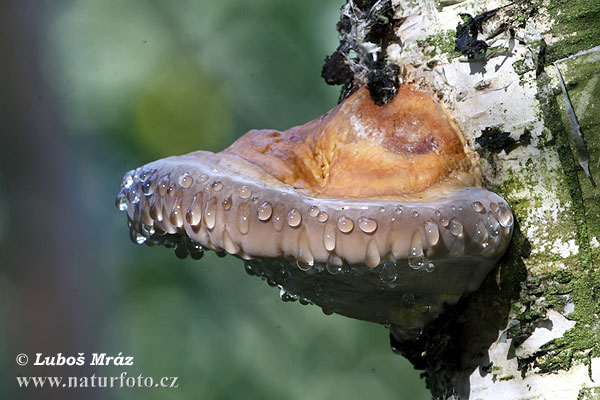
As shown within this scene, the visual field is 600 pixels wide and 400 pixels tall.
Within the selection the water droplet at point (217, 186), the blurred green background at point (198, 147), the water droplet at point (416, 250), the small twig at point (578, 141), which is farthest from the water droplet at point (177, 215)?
the blurred green background at point (198, 147)

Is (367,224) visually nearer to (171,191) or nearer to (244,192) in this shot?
(244,192)

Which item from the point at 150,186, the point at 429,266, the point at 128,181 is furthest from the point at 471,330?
the point at 128,181

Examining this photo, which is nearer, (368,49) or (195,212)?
(195,212)

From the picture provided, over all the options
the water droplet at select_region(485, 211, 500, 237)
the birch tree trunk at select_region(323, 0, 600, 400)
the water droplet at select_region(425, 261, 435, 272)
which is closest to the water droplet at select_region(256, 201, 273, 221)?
the water droplet at select_region(425, 261, 435, 272)

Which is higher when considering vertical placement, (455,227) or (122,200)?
(122,200)

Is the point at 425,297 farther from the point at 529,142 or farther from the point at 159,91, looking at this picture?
the point at 159,91

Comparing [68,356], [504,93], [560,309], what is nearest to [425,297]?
[560,309]

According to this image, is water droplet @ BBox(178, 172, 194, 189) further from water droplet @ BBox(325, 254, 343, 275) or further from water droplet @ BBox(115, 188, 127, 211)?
water droplet @ BBox(325, 254, 343, 275)
